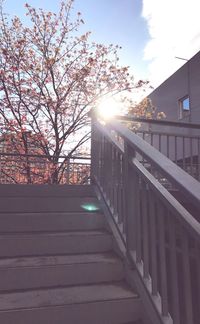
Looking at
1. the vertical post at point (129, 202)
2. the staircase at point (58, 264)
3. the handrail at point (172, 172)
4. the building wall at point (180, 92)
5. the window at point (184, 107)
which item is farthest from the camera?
the window at point (184, 107)

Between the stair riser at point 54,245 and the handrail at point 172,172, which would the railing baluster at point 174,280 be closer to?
the handrail at point 172,172

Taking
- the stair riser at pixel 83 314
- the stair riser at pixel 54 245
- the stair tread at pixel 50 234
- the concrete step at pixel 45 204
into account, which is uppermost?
the concrete step at pixel 45 204

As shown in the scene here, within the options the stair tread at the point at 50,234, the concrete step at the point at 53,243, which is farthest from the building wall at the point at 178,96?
the concrete step at the point at 53,243

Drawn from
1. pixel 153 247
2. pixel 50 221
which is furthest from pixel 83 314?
pixel 50 221

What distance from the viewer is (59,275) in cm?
204

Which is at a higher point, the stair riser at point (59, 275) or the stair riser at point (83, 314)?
Result: the stair riser at point (59, 275)

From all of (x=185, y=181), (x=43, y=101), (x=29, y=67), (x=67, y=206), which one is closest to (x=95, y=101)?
(x=43, y=101)

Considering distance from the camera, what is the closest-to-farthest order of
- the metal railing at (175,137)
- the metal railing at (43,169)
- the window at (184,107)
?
the metal railing at (175,137) → the metal railing at (43,169) → the window at (184,107)

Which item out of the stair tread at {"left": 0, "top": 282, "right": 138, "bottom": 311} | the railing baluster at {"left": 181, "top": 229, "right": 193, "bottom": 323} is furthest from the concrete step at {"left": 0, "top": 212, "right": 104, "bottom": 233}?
the railing baluster at {"left": 181, "top": 229, "right": 193, "bottom": 323}

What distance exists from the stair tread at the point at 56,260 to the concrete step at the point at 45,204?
0.62 meters

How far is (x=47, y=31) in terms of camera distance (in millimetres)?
7969

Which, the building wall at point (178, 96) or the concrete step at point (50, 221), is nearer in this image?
the concrete step at point (50, 221)

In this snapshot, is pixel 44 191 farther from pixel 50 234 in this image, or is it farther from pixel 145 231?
pixel 145 231

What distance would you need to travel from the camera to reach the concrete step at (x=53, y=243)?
227cm
